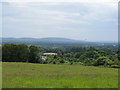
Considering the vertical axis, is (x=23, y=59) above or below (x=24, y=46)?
below

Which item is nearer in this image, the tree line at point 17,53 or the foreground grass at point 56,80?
the foreground grass at point 56,80

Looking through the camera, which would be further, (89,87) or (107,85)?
(107,85)

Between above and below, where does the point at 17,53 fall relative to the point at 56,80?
below

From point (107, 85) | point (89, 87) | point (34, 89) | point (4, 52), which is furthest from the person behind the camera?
point (4, 52)

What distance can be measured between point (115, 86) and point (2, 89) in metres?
7.82

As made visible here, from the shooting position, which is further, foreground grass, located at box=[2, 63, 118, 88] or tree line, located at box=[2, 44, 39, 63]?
tree line, located at box=[2, 44, 39, 63]

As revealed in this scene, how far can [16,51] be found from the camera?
158 ft

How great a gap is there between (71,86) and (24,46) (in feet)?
130

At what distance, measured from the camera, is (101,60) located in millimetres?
52531

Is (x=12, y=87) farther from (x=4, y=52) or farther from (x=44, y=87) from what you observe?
(x=4, y=52)

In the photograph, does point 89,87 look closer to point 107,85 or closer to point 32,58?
point 107,85

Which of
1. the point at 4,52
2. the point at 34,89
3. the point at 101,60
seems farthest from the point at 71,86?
the point at 101,60

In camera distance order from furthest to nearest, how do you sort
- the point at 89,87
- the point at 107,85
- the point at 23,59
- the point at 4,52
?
1. the point at 23,59
2. the point at 4,52
3. the point at 107,85
4. the point at 89,87

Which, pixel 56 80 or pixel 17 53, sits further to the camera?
pixel 17 53
